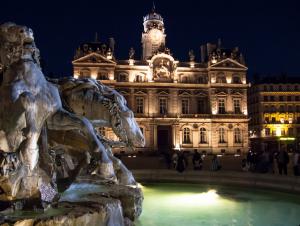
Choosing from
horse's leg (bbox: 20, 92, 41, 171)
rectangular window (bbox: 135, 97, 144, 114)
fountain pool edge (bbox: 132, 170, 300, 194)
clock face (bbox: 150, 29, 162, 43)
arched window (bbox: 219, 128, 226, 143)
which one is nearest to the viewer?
horse's leg (bbox: 20, 92, 41, 171)

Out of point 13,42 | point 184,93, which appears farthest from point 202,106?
point 13,42

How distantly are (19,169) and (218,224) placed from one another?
12.8 feet

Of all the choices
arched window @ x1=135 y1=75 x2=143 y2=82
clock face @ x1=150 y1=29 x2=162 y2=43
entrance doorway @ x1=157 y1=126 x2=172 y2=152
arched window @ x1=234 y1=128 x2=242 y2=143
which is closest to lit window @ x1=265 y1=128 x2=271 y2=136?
arched window @ x1=234 y1=128 x2=242 y2=143

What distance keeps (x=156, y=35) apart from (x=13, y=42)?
46281mm

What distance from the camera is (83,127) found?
200 inches

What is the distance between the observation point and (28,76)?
14.9 feet

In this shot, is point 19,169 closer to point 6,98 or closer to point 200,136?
point 6,98

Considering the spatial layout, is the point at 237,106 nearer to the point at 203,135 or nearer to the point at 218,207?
the point at 203,135

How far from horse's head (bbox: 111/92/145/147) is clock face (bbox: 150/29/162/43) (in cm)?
4394

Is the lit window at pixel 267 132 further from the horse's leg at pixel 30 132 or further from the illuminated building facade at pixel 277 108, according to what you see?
the horse's leg at pixel 30 132

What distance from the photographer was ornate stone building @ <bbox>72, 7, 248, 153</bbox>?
42188mm

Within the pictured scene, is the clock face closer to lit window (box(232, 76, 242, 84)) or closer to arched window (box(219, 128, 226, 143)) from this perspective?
lit window (box(232, 76, 242, 84))

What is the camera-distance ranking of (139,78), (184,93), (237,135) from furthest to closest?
(237,135) → (184,93) → (139,78)

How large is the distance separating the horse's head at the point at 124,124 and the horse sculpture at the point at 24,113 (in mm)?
1647
